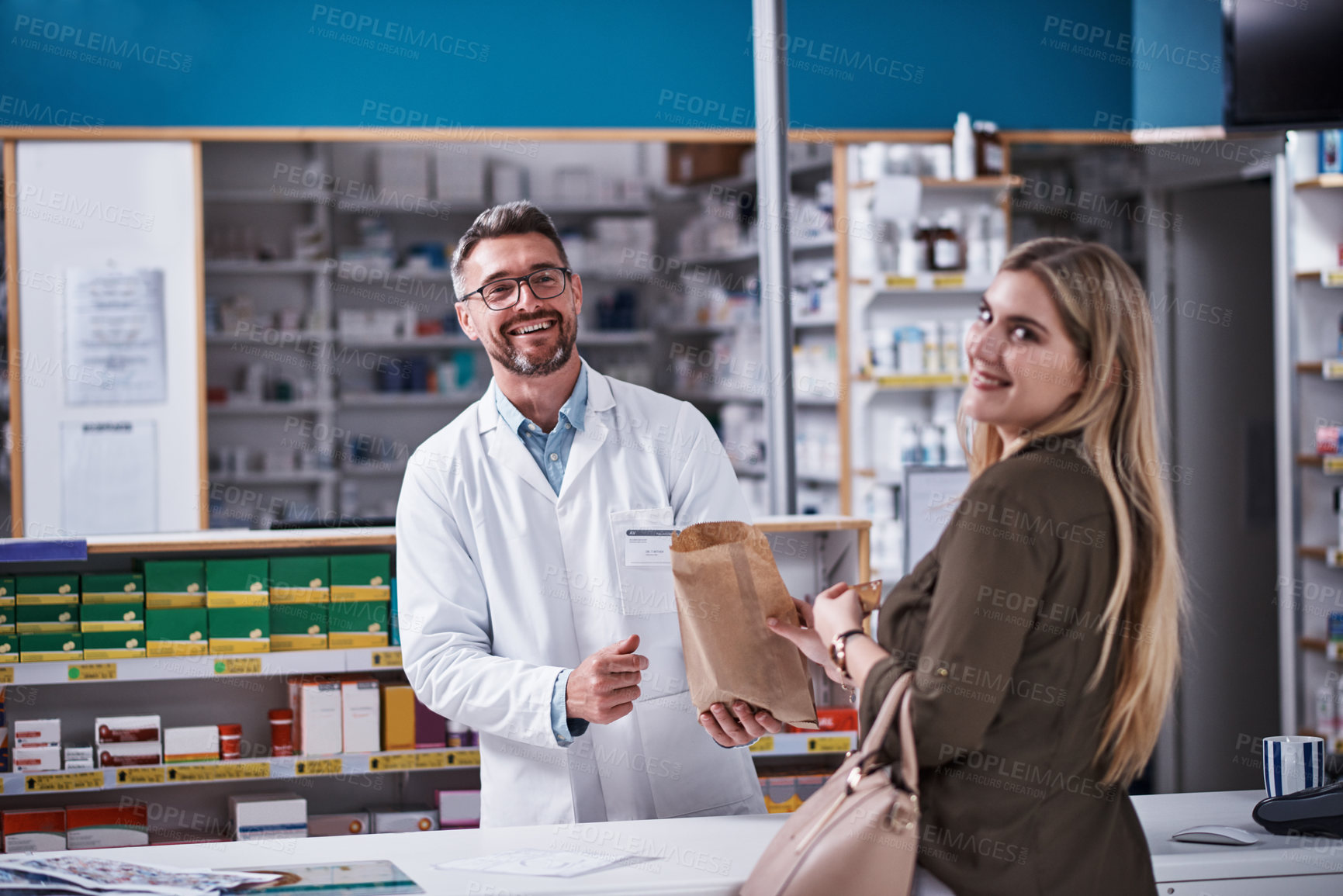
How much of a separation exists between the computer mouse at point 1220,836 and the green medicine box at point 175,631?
2.14 metres

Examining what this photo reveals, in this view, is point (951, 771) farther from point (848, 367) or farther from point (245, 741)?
point (848, 367)

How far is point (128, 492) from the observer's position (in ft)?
17.8

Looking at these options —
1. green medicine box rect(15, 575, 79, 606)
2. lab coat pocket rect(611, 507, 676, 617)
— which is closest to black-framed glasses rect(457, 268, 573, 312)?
lab coat pocket rect(611, 507, 676, 617)

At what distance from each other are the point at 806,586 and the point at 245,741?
58.5 inches

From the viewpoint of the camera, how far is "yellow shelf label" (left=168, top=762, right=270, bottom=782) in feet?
9.52

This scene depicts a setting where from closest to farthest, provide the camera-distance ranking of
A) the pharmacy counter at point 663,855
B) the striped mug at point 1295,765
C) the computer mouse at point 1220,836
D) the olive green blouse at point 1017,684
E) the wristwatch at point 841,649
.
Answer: the olive green blouse at point 1017,684
the wristwatch at point 841,649
the pharmacy counter at point 663,855
the computer mouse at point 1220,836
the striped mug at point 1295,765

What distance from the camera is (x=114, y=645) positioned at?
9.41ft

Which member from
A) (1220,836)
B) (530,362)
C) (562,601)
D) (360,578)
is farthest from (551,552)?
(1220,836)

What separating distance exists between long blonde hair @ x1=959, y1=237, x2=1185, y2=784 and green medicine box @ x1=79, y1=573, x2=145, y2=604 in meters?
2.20

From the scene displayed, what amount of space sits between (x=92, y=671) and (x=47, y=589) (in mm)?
230

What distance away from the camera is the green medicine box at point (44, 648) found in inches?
111

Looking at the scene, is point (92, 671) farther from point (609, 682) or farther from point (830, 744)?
point (830, 744)

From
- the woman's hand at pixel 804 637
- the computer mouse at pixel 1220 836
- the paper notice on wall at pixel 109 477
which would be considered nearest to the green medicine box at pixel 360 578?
the woman's hand at pixel 804 637

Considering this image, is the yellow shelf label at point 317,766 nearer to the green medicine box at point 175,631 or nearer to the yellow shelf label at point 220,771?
the yellow shelf label at point 220,771
